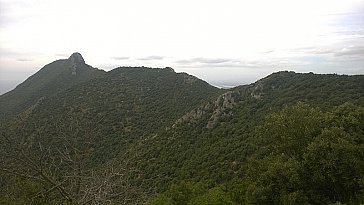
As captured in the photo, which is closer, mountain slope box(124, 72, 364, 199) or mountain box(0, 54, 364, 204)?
mountain box(0, 54, 364, 204)

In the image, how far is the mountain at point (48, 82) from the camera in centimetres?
5759

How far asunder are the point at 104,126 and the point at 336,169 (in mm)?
29070

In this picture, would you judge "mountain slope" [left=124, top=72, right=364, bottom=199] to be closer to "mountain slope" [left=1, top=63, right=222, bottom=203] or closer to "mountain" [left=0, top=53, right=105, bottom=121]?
"mountain slope" [left=1, top=63, right=222, bottom=203]

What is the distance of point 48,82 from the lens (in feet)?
230

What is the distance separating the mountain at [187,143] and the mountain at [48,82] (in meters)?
3.70


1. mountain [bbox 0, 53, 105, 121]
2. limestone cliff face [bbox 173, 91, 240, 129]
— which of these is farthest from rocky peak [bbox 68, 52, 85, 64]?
limestone cliff face [bbox 173, 91, 240, 129]

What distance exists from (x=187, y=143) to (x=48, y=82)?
48.8 meters

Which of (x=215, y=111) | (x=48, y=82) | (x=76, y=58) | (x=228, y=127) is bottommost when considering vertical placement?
(x=228, y=127)

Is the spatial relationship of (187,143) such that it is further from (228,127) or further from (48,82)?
(48,82)

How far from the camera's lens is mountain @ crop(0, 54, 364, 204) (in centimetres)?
862

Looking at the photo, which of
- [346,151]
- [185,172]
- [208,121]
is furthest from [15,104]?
[346,151]

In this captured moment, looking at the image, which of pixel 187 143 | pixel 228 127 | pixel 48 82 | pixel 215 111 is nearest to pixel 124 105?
pixel 215 111

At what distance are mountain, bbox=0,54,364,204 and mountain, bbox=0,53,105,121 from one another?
3702 millimetres

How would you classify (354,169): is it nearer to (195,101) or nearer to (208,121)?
(208,121)
